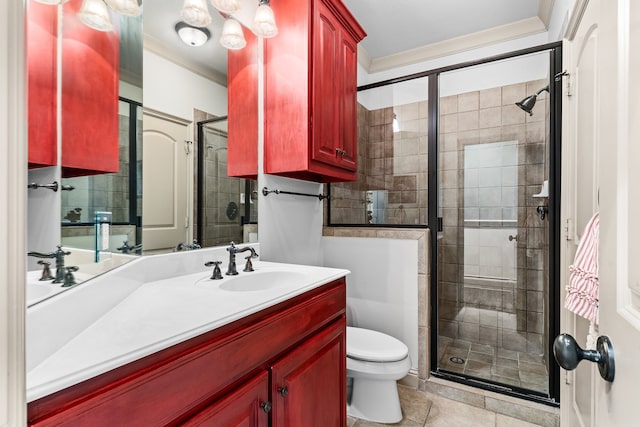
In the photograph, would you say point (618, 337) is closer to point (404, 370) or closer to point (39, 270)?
point (39, 270)

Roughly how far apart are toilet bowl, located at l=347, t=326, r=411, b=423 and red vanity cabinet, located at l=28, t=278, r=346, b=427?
0.33 m

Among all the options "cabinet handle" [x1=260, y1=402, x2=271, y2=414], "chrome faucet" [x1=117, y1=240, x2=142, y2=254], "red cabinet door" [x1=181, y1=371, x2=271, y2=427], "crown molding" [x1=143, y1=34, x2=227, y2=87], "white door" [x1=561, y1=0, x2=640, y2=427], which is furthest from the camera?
"crown molding" [x1=143, y1=34, x2=227, y2=87]

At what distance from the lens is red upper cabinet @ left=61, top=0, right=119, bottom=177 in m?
0.77

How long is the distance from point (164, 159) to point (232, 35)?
Result: 0.76 m

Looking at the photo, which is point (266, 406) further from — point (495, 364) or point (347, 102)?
point (495, 364)

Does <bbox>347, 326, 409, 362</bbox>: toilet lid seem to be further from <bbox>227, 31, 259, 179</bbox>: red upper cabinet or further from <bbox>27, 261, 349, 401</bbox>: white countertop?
<bbox>227, 31, 259, 179</bbox>: red upper cabinet

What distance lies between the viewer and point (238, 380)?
33.7 inches

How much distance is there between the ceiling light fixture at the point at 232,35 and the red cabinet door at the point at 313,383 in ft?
4.68

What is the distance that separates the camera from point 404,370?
5.54 feet

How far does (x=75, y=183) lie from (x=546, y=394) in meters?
2.42

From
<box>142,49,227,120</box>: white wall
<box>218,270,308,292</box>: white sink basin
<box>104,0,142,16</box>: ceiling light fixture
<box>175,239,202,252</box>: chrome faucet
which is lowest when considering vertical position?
<box>218,270,308,292</box>: white sink basin

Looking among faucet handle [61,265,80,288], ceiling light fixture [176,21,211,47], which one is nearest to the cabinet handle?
faucet handle [61,265,80,288]

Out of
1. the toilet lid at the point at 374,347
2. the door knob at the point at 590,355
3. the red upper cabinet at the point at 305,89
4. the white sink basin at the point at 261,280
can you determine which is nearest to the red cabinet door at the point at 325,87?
the red upper cabinet at the point at 305,89

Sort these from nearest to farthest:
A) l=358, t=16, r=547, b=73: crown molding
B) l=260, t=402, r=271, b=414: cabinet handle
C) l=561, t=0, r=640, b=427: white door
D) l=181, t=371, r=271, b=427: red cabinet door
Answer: l=561, t=0, r=640, b=427: white door, l=181, t=371, r=271, b=427: red cabinet door, l=260, t=402, r=271, b=414: cabinet handle, l=358, t=16, r=547, b=73: crown molding
